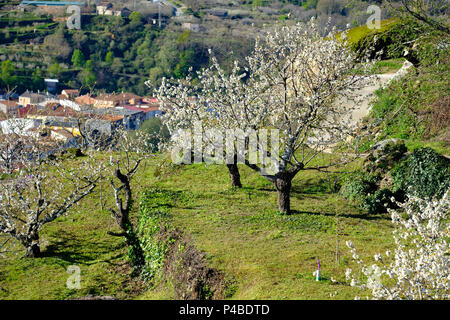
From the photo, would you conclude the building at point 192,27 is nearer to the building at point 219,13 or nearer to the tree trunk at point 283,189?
the building at point 219,13

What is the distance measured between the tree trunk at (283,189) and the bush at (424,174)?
2.98 m

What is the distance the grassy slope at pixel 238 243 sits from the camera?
8.50 meters

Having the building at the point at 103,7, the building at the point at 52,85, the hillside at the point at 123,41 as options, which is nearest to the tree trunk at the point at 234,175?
the hillside at the point at 123,41

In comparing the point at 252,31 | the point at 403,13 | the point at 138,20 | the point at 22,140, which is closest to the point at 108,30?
the point at 138,20

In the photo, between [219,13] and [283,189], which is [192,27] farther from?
[283,189]

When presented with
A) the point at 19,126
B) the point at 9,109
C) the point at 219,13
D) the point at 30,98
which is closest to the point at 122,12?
the point at 219,13

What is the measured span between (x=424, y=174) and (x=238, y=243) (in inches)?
211

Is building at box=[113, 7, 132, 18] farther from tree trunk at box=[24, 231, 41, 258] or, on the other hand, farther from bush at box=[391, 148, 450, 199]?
bush at box=[391, 148, 450, 199]

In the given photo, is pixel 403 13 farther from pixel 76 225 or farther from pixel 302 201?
pixel 76 225

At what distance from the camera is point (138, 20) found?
8669 centimetres

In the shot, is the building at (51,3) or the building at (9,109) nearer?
the building at (9,109)

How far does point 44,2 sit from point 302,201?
108071mm

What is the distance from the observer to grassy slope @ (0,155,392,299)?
8500 millimetres

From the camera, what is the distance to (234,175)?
1427cm
